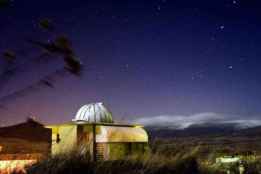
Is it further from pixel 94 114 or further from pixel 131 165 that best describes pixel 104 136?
pixel 131 165

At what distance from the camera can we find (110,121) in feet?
72.6

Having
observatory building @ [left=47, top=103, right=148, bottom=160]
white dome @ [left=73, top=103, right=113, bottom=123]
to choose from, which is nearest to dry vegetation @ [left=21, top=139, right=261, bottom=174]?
observatory building @ [left=47, top=103, right=148, bottom=160]

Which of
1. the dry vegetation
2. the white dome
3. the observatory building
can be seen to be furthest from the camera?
the white dome

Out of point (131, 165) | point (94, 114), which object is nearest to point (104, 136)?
point (94, 114)

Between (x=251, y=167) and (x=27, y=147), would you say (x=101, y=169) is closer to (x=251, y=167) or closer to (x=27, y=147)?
(x=251, y=167)

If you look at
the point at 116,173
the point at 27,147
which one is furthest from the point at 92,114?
the point at 116,173

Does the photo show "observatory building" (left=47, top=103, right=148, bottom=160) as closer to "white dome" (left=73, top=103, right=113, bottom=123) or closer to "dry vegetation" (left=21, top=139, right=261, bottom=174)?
"white dome" (left=73, top=103, right=113, bottom=123)

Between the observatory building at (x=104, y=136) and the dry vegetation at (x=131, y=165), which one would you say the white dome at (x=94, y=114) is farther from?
the dry vegetation at (x=131, y=165)

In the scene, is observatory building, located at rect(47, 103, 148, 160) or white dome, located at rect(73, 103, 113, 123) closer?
observatory building, located at rect(47, 103, 148, 160)

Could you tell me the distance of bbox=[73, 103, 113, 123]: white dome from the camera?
70.9 feet

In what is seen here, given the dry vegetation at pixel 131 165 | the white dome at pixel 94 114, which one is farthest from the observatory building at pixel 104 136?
the dry vegetation at pixel 131 165

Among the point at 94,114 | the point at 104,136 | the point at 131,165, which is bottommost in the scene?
the point at 131,165

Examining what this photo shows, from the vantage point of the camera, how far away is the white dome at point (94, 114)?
70.9 ft

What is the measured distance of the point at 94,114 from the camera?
21.7m
